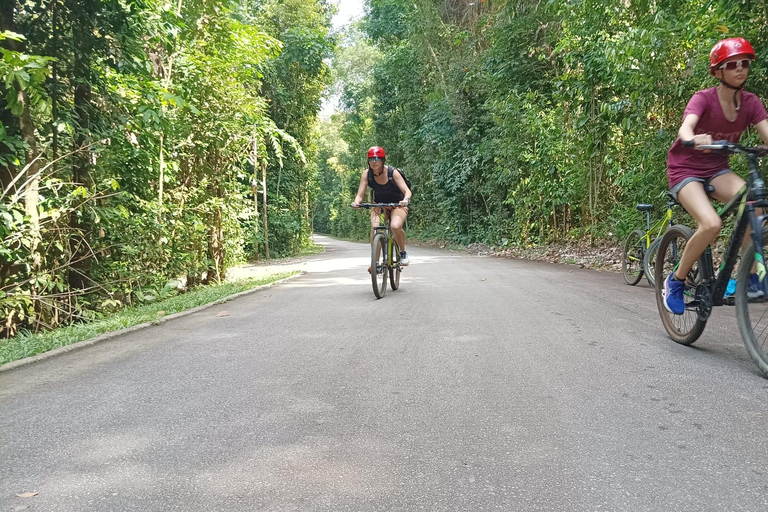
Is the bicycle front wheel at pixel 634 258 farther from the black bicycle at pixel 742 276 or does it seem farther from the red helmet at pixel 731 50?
the red helmet at pixel 731 50

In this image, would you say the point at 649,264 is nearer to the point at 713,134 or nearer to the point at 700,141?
the point at 713,134

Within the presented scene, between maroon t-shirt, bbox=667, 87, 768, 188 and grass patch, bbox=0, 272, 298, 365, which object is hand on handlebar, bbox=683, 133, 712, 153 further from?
grass patch, bbox=0, 272, 298, 365

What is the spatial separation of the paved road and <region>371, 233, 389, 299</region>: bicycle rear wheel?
6.03ft

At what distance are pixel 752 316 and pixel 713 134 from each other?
1.38 metres

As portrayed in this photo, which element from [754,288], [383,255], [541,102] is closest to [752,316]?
[754,288]

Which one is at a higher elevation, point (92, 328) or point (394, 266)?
point (394, 266)

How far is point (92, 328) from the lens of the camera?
498 centimetres

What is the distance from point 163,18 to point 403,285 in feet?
16.3

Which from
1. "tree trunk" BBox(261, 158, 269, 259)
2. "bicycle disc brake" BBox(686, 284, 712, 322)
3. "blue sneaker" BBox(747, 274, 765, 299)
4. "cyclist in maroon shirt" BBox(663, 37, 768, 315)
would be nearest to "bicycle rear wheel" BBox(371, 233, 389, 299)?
"cyclist in maroon shirt" BBox(663, 37, 768, 315)

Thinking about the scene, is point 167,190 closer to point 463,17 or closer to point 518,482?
point 518,482

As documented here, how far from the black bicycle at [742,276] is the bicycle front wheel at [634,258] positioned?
3.68m

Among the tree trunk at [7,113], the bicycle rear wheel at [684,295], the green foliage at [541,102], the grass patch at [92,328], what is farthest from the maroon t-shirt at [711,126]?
the tree trunk at [7,113]

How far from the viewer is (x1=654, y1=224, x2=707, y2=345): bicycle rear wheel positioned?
389cm

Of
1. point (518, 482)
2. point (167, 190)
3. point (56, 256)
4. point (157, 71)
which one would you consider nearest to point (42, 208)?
point (56, 256)
